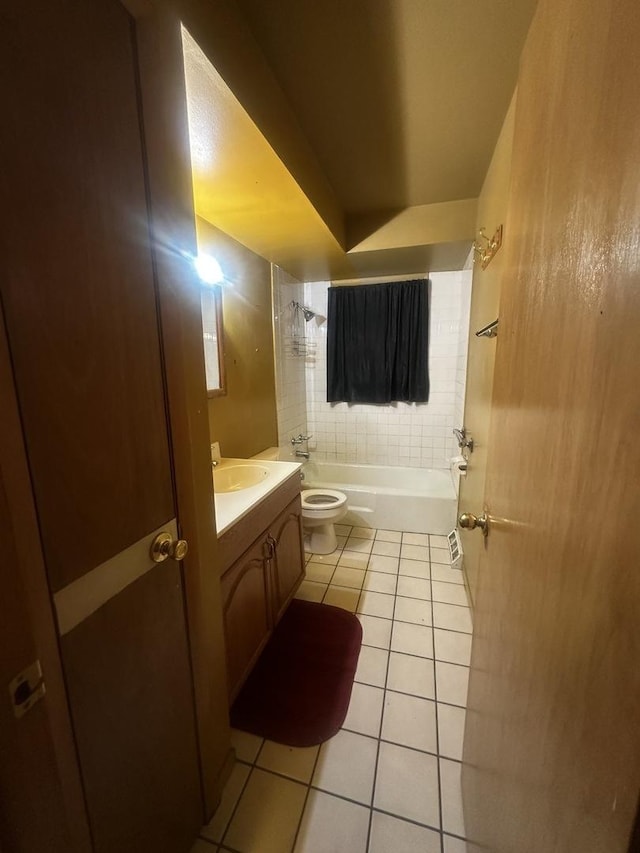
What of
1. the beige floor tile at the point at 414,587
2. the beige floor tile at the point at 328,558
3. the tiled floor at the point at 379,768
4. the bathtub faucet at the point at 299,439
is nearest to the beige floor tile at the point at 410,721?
the tiled floor at the point at 379,768

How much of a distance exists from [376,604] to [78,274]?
208 centimetres

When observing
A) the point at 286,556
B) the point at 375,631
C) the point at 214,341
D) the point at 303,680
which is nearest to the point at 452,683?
the point at 375,631

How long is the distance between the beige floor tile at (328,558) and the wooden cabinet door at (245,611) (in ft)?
2.89

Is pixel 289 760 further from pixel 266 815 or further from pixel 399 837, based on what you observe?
pixel 399 837

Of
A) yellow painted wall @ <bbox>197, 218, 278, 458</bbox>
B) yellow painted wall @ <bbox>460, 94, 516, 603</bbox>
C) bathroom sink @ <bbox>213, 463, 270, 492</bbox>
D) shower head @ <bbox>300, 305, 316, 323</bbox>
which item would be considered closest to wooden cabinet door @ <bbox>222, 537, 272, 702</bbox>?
bathroom sink @ <bbox>213, 463, 270, 492</bbox>

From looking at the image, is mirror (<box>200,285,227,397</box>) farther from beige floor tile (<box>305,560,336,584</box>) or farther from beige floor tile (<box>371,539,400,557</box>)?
beige floor tile (<box>371,539,400,557</box>)

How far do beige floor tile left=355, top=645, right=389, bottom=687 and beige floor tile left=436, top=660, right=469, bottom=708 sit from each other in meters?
0.24

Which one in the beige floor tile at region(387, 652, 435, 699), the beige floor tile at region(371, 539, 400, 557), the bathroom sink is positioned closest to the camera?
the beige floor tile at region(387, 652, 435, 699)

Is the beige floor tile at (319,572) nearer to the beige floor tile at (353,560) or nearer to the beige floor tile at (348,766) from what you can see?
the beige floor tile at (353,560)

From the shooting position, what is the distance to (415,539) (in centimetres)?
267

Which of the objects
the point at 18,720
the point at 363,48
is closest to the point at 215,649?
the point at 18,720

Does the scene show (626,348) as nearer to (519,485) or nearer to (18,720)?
(519,485)

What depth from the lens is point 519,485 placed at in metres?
0.66

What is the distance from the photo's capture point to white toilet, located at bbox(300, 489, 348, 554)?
2.41m
